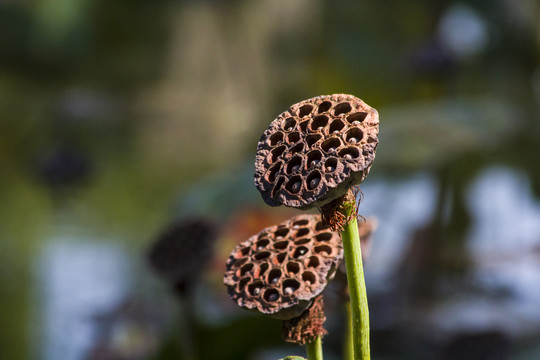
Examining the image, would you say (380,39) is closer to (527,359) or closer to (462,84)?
(462,84)

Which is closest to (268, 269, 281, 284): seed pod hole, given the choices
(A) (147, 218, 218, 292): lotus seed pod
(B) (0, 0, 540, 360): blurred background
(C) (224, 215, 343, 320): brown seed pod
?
(C) (224, 215, 343, 320): brown seed pod

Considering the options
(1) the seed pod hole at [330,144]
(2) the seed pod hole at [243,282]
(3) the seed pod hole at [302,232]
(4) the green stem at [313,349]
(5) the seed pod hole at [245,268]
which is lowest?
(4) the green stem at [313,349]

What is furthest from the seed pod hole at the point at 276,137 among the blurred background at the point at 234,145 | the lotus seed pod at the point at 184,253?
the blurred background at the point at 234,145

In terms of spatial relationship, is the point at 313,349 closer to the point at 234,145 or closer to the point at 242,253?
the point at 242,253

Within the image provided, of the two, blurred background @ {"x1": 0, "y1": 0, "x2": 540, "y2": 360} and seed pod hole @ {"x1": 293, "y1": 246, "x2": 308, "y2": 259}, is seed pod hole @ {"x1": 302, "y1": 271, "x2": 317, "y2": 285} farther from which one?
blurred background @ {"x1": 0, "y1": 0, "x2": 540, "y2": 360}

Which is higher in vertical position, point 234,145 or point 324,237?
point 234,145

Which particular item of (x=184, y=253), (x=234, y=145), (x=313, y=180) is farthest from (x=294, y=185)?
(x=234, y=145)

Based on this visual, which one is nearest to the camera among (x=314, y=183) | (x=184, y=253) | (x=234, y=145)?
(x=314, y=183)

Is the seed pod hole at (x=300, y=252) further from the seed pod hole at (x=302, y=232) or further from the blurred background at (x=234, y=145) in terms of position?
the blurred background at (x=234, y=145)

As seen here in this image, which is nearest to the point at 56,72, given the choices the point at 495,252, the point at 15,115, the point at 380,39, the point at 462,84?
the point at 15,115
